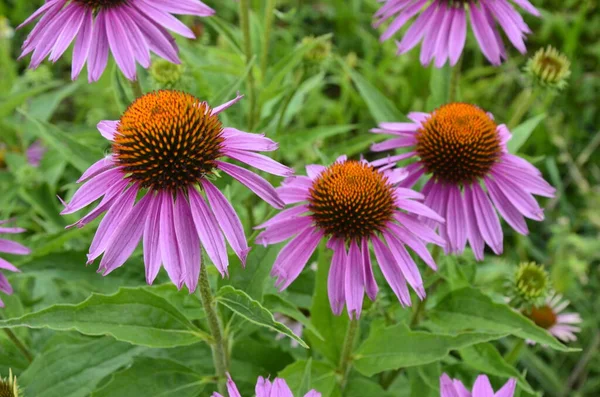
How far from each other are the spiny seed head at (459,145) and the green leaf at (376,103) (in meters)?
0.35

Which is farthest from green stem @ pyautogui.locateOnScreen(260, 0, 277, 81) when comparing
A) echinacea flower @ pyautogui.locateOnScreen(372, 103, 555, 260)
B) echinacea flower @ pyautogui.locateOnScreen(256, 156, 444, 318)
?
echinacea flower @ pyautogui.locateOnScreen(256, 156, 444, 318)

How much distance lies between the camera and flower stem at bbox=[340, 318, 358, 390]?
1.43 meters

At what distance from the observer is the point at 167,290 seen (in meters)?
1.46

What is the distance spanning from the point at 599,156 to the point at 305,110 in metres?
1.57

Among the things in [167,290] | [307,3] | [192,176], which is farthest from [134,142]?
[307,3]

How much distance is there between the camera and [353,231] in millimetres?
1346

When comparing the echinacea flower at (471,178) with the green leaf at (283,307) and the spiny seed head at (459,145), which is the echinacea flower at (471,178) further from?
the green leaf at (283,307)

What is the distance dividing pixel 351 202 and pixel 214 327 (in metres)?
0.40

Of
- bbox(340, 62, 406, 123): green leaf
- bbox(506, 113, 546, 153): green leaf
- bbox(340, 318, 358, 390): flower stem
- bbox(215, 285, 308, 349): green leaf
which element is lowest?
bbox(340, 318, 358, 390): flower stem

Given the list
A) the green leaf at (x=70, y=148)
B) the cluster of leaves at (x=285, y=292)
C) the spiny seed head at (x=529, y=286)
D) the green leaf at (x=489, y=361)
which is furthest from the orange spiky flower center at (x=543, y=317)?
the green leaf at (x=70, y=148)

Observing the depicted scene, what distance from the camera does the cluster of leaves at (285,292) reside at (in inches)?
53.6

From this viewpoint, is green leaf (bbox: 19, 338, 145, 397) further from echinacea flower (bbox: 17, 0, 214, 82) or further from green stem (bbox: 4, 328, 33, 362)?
echinacea flower (bbox: 17, 0, 214, 82)

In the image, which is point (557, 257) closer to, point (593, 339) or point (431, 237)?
point (593, 339)

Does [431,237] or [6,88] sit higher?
[431,237]
